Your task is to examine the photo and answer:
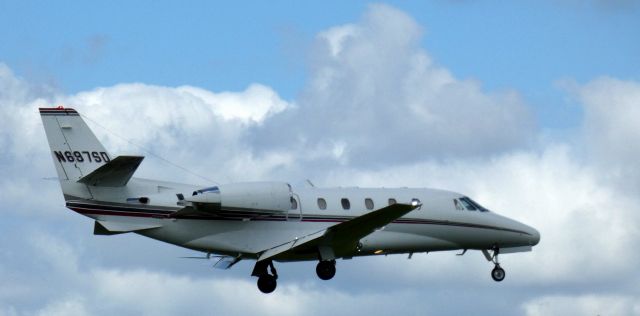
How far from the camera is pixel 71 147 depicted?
40.0 meters

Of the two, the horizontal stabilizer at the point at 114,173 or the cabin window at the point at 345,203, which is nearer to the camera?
the horizontal stabilizer at the point at 114,173

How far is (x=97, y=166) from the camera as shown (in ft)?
132

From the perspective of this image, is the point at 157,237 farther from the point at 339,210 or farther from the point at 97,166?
the point at 339,210

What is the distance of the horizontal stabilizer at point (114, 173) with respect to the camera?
38531 mm

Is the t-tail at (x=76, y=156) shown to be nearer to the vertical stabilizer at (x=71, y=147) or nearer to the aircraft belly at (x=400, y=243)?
the vertical stabilizer at (x=71, y=147)

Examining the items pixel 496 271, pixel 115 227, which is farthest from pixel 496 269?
pixel 115 227

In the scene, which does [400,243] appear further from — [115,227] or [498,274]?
[115,227]

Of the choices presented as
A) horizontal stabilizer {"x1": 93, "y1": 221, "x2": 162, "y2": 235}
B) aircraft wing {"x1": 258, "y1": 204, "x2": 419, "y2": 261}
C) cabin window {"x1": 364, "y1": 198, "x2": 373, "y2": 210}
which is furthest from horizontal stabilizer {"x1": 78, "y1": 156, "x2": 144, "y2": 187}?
cabin window {"x1": 364, "y1": 198, "x2": 373, "y2": 210}

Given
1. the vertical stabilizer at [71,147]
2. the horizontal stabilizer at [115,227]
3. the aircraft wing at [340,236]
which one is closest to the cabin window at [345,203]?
the aircraft wing at [340,236]

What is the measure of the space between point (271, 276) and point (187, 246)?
2.98 m

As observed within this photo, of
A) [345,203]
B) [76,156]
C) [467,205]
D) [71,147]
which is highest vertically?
[71,147]

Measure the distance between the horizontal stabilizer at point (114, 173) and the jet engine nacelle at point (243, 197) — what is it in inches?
72.8

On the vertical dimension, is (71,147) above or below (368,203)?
above

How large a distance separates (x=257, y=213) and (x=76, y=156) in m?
5.21
